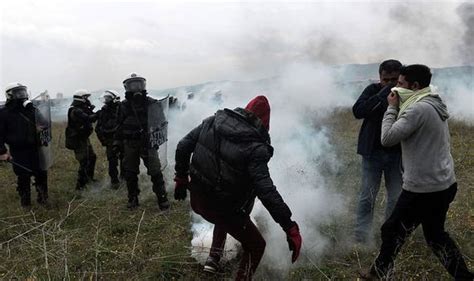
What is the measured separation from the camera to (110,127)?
8141 millimetres

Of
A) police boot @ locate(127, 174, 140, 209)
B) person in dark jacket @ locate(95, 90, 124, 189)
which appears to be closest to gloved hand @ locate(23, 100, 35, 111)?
police boot @ locate(127, 174, 140, 209)

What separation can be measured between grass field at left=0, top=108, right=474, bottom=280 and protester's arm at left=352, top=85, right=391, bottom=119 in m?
1.31

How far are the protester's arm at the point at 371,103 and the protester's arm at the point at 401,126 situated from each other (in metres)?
0.79

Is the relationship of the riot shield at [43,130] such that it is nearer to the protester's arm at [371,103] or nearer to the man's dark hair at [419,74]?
the protester's arm at [371,103]

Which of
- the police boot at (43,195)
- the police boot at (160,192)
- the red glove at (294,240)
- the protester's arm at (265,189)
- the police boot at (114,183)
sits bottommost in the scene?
the police boot at (114,183)

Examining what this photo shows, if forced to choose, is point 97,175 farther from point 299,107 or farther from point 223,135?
point 223,135

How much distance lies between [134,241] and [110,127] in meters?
3.82

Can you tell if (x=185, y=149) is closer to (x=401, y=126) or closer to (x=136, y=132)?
(x=401, y=126)

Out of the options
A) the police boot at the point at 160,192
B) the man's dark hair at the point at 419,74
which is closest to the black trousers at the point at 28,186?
the police boot at the point at 160,192

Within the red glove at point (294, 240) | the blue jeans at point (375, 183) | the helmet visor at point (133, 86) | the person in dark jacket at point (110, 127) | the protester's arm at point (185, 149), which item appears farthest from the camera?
the person in dark jacket at point (110, 127)

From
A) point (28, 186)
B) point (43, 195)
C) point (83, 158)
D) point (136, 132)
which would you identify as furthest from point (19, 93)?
point (83, 158)

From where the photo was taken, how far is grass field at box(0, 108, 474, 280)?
12.4ft

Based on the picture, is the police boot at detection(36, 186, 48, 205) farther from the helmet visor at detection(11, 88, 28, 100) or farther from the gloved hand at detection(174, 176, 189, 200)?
the gloved hand at detection(174, 176, 189, 200)

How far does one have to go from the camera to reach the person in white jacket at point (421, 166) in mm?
3129
